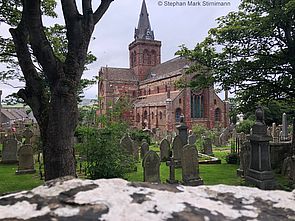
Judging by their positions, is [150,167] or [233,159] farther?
[233,159]

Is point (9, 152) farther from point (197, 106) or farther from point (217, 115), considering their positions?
point (217, 115)

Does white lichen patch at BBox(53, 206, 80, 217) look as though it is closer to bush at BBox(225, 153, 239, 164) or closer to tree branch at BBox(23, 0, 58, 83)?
tree branch at BBox(23, 0, 58, 83)

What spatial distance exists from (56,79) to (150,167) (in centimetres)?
435

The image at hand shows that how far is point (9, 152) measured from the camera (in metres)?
13.1

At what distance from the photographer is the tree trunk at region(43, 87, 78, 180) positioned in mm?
5645

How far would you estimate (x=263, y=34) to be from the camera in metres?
9.50

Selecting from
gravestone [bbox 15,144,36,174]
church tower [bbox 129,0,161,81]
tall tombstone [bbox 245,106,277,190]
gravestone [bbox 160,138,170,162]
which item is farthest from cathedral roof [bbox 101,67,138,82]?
tall tombstone [bbox 245,106,277,190]

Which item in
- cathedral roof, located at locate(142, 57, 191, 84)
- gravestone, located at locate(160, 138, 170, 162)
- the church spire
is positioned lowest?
gravestone, located at locate(160, 138, 170, 162)

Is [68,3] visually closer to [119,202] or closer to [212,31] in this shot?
[119,202]

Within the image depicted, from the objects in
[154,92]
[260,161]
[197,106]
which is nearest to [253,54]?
[260,161]

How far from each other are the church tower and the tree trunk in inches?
2200

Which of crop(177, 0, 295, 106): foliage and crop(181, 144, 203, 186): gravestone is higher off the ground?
crop(177, 0, 295, 106): foliage

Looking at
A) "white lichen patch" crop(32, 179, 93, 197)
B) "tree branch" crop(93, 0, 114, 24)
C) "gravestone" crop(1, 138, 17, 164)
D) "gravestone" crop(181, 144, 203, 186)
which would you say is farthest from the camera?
"gravestone" crop(1, 138, 17, 164)

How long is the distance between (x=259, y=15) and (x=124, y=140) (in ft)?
25.1
